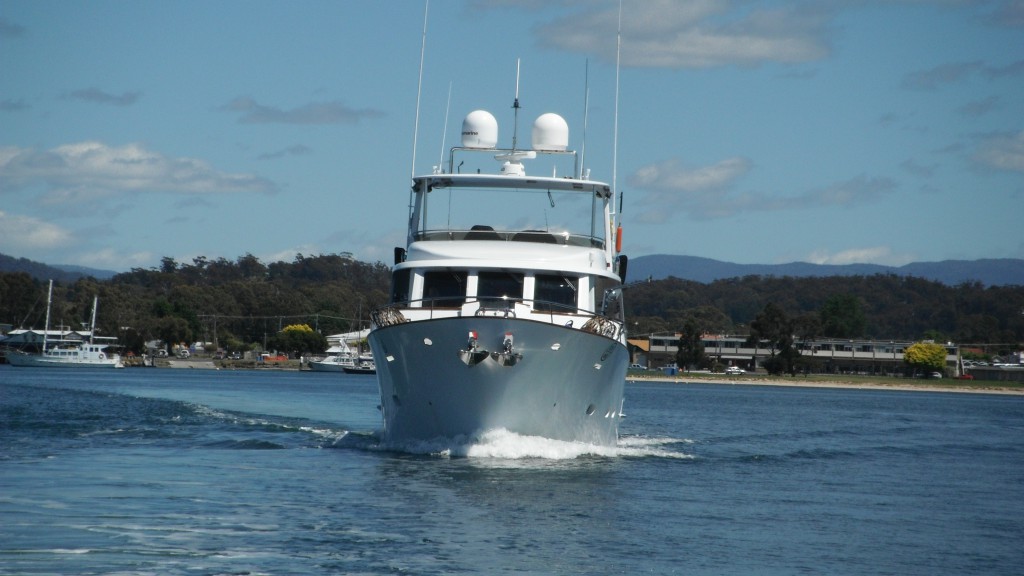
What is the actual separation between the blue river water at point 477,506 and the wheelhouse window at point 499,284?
2.97m

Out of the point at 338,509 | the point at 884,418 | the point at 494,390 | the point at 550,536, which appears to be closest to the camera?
the point at 550,536

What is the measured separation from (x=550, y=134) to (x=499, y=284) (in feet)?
18.2

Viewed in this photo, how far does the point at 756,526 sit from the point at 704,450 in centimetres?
1333

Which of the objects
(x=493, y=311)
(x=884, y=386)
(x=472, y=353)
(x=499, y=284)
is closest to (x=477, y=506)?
(x=472, y=353)

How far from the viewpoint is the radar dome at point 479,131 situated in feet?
88.9

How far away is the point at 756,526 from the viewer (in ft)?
53.8

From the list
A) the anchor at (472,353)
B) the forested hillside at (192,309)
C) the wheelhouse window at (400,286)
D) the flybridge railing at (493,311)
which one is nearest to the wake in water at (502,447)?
the anchor at (472,353)

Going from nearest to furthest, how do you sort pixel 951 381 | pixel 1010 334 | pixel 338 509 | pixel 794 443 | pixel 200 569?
pixel 200 569
pixel 338 509
pixel 794 443
pixel 951 381
pixel 1010 334

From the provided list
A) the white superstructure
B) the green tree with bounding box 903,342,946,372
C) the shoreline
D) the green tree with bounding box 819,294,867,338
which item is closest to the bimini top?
the white superstructure

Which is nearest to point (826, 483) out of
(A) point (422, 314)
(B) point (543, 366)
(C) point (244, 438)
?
(B) point (543, 366)

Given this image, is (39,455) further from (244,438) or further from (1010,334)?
(1010,334)

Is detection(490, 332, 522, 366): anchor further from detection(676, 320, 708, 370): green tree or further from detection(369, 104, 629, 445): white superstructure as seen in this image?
detection(676, 320, 708, 370): green tree

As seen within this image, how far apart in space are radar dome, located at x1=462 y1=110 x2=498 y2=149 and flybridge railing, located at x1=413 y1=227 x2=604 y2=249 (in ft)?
9.19

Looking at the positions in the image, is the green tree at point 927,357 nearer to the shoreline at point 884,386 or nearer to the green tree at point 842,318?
the shoreline at point 884,386
